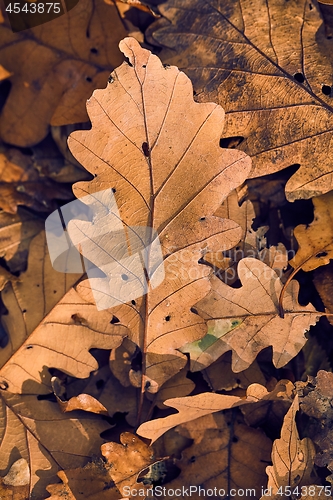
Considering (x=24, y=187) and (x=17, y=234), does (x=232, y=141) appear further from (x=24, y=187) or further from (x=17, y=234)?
(x=17, y=234)

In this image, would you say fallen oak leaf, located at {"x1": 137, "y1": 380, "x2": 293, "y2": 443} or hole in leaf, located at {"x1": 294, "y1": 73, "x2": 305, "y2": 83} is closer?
fallen oak leaf, located at {"x1": 137, "y1": 380, "x2": 293, "y2": 443}

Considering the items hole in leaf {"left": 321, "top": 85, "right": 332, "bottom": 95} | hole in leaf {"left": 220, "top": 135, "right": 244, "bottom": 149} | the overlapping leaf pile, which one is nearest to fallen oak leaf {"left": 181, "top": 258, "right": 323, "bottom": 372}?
the overlapping leaf pile

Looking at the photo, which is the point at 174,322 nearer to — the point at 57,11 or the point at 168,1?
the point at 168,1

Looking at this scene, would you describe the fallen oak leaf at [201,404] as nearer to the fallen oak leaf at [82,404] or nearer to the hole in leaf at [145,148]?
the fallen oak leaf at [82,404]

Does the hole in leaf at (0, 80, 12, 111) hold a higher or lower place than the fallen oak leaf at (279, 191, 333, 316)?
higher

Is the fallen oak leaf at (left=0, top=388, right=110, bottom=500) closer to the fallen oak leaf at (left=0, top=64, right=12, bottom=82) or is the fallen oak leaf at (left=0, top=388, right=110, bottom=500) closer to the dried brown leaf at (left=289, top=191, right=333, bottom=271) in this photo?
the dried brown leaf at (left=289, top=191, right=333, bottom=271)

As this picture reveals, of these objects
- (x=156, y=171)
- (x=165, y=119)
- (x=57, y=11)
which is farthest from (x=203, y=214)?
(x=57, y=11)
